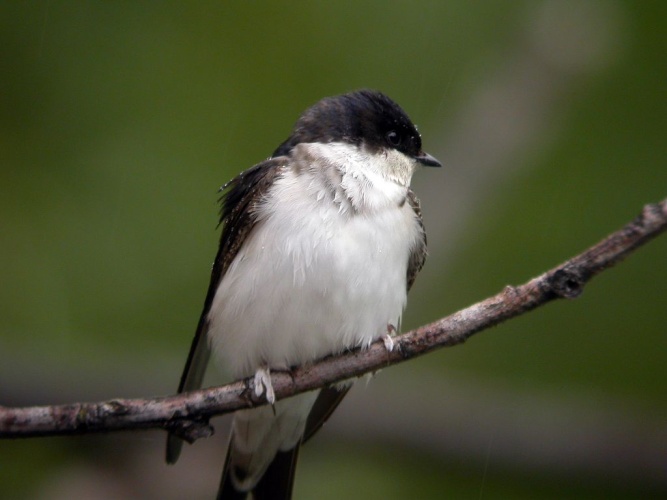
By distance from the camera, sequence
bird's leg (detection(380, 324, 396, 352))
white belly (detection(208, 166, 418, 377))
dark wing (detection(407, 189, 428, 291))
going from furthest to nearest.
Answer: dark wing (detection(407, 189, 428, 291)), white belly (detection(208, 166, 418, 377)), bird's leg (detection(380, 324, 396, 352))

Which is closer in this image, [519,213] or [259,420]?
[259,420]

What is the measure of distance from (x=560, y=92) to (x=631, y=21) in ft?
1.63

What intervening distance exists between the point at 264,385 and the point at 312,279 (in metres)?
0.36

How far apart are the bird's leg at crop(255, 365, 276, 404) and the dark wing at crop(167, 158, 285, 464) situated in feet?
1.12

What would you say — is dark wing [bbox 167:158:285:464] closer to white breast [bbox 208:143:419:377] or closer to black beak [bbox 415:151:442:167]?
white breast [bbox 208:143:419:377]

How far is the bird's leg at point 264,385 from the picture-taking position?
3.09m

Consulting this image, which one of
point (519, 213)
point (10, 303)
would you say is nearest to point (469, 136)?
point (519, 213)

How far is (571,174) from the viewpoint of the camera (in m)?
5.20

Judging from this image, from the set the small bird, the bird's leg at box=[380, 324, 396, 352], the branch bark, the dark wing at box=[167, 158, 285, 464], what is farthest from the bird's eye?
the branch bark

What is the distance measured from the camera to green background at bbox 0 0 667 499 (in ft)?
15.3

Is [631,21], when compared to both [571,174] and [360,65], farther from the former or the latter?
[360,65]

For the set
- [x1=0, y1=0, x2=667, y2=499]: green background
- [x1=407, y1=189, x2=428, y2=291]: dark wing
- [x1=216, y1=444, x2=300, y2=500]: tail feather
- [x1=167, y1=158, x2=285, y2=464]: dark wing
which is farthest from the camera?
[x1=0, y1=0, x2=667, y2=499]: green background

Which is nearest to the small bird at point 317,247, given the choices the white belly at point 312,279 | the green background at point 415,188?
the white belly at point 312,279

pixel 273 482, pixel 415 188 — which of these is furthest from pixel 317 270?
pixel 415 188
